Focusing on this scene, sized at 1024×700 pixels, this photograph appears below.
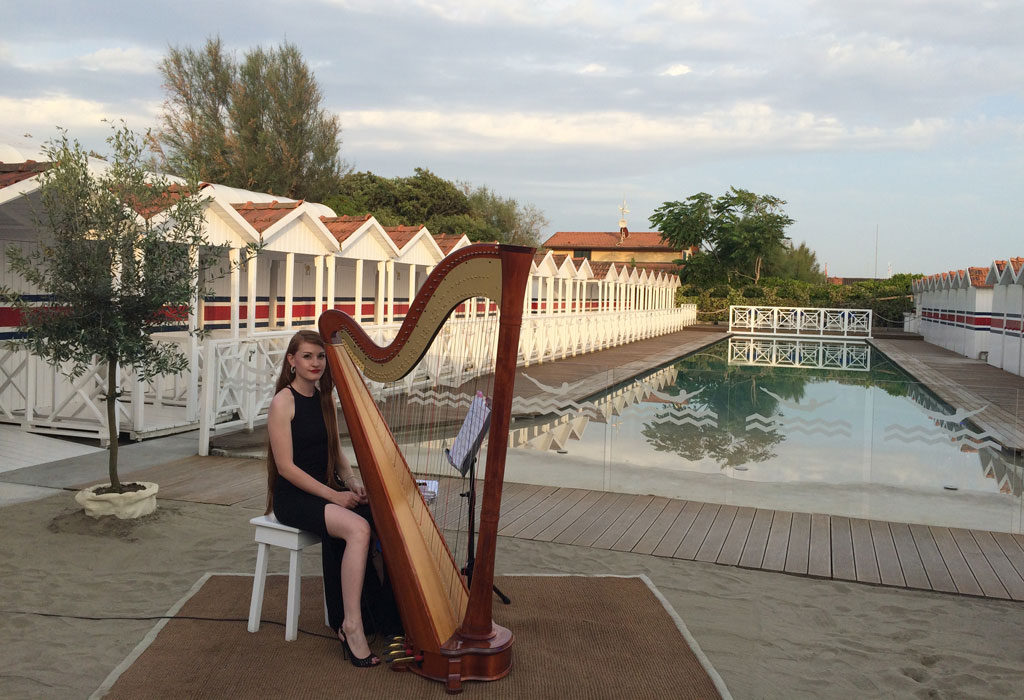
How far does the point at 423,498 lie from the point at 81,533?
2.26m

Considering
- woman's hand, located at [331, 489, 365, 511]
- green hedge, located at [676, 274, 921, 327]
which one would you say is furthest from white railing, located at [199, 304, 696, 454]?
green hedge, located at [676, 274, 921, 327]

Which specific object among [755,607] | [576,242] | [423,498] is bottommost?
[755,607]

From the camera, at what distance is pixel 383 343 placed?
34.1 ft

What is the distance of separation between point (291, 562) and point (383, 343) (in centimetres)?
731

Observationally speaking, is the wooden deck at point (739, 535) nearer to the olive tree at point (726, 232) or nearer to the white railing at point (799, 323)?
the white railing at point (799, 323)

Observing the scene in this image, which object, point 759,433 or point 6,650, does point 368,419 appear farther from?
point 759,433

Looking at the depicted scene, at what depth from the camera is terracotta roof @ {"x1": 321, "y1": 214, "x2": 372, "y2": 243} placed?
10102 millimetres

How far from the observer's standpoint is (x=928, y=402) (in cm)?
525

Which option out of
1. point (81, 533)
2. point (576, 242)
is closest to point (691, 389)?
point (81, 533)

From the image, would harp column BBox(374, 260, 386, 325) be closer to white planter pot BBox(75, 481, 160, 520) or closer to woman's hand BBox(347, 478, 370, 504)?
white planter pot BBox(75, 481, 160, 520)

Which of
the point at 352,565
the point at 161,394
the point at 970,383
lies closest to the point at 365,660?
the point at 352,565

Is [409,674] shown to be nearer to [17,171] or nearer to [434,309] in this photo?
[434,309]

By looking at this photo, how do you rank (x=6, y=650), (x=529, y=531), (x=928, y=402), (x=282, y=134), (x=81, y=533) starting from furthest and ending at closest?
(x=282, y=134) < (x=928, y=402) < (x=529, y=531) < (x=81, y=533) < (x=6, y=650)

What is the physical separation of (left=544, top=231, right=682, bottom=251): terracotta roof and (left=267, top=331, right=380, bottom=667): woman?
62669 millimetres
